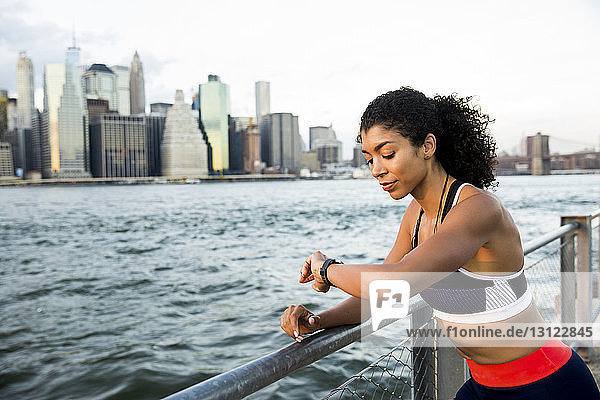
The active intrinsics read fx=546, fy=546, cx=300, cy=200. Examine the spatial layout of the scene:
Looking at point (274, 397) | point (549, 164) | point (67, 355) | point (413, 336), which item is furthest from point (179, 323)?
point (549, 164)

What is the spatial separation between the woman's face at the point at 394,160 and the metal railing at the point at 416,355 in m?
0.46

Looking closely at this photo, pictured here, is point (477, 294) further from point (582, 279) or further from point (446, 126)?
point (582, 279)

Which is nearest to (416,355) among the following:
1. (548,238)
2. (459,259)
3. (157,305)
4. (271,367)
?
(459,259)

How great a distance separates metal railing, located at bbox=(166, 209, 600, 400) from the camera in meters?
1.22

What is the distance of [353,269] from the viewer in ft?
5.17

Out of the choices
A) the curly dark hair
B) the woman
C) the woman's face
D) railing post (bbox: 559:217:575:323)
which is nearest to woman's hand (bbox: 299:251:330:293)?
the woman

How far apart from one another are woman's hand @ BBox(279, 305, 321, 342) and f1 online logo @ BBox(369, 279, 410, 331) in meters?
0.19

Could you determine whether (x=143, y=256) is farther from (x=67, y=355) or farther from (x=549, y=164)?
(x=549, y=164)

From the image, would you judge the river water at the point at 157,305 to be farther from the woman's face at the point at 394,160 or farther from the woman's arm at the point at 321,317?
the woman's face at the point at 394,160

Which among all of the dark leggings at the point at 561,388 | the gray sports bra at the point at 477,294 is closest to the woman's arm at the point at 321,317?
the gray sports bra at the point at 477,294

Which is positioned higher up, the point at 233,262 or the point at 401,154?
the point at 401,154

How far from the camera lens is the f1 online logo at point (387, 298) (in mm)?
1583

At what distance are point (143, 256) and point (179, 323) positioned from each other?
1259cm

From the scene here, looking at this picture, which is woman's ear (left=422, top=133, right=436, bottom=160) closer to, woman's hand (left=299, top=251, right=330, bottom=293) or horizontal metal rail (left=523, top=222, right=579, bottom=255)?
woman's hand (left=299, top=251, right=330, bottom=293)
